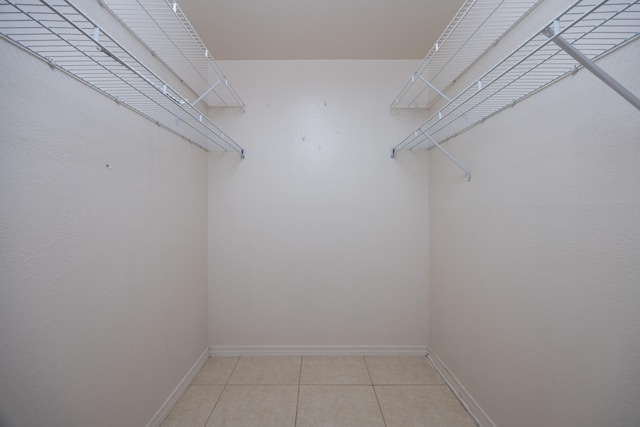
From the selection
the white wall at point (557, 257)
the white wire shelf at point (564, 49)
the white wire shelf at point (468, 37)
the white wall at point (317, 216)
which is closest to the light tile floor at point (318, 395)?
the white wall at point (317, 216)

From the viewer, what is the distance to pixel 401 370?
171cm

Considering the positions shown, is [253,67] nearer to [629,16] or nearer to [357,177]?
[357,177]

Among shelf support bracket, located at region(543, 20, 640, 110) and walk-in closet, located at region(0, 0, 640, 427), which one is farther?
walk-in closet, located at region(0, 0, 640, 427)

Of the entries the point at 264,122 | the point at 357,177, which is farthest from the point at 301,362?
the point at 264,122

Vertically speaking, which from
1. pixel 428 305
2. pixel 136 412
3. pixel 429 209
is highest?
pixel 429 209

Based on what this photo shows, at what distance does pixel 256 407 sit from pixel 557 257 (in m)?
1.64

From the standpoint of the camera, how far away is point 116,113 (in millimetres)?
1004

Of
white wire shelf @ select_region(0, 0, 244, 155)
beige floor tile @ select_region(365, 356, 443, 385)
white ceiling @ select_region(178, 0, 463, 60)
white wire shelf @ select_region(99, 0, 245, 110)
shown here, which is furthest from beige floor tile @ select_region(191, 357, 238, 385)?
white ceiling @ select_region(178, 0, 463, 60)

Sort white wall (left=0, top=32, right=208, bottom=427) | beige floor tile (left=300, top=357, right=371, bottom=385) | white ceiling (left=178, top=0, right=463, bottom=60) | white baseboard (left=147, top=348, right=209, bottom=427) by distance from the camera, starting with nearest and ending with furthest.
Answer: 1. white wall (left=0, top=32, right=208, bottom=427)
2. white baseboard (left=147, top=348, right=209, bottom=427)
3. white ceiling (left=178, top=0, right=463, bottom=60)
4. beige floor tile (left=300, top=357, right=371, bottom=385)

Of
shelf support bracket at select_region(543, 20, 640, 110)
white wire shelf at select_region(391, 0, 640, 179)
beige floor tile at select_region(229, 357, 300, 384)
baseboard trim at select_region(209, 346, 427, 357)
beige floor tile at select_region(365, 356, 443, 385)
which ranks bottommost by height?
beige floor tile at select_region(365, 356, 443, 385)

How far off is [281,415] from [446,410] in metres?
0.93

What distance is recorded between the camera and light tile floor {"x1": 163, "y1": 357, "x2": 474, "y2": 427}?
4.28 ft

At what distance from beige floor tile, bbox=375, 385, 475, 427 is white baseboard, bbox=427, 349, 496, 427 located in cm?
3

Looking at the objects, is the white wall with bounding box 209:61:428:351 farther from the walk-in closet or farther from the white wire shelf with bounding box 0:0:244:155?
the white wire shelf with bounding box 0:0:244:155
